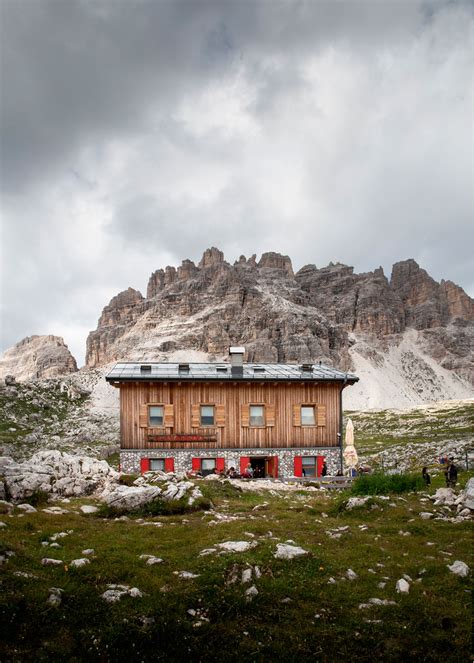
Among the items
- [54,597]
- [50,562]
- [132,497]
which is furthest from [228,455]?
[54,597]

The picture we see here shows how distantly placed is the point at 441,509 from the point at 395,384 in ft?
536

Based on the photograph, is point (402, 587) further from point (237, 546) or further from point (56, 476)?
point (56, 476)

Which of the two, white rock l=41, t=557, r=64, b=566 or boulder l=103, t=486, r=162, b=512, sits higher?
white rock l=41, t=557, r=64, b=566

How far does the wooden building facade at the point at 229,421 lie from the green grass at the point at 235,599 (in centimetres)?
1909

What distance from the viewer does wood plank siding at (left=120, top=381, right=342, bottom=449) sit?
33.2 meters

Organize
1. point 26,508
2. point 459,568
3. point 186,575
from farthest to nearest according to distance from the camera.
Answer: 1. point 26,508
2. point 459,568
3. point 186,575

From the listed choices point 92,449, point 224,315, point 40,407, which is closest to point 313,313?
point 224,315

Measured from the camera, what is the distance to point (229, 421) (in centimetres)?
3388

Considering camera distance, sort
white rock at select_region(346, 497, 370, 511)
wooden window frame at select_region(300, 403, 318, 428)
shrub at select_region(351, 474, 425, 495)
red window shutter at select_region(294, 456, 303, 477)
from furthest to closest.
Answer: wooden window frame at select_region(300, 403, 318, 428), red window shutter at select_region(294, 456, 303, 477), shrub at select_region(351, 474, 425, 495), white rock at select_region(346, 497, 370, 511)

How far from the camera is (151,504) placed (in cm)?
1725

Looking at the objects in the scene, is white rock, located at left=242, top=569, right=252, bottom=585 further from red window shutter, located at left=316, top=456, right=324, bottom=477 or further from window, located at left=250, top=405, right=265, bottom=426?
red window shutter, located at left=316, top=456, right=324, bottom=477

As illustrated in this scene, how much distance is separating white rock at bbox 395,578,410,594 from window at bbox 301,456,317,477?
2469 cm

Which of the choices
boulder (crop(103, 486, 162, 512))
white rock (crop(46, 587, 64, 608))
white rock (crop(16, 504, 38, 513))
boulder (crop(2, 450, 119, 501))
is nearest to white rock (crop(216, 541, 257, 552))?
white rock (crop(46, 587, 64, 608))

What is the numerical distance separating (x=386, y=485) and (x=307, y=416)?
46.0 feet
